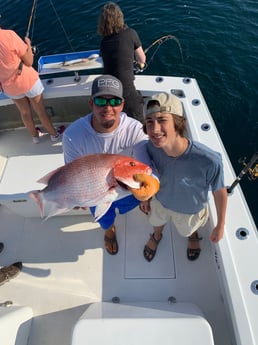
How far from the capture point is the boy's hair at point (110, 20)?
3.11 metres

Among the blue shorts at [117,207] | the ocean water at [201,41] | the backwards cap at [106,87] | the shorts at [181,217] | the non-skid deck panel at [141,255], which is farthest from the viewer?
the ocean water at [201,41]

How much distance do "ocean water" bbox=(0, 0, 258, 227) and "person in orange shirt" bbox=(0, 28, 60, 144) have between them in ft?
11.4

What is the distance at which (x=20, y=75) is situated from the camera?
3.47 metres

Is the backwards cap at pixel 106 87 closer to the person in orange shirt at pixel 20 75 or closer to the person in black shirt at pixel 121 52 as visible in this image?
the person in black shirt at pixel 121 52

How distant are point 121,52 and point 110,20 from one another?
13.5 inches

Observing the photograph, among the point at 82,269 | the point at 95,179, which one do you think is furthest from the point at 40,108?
the point at 95,179

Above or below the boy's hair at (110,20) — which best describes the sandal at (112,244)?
below

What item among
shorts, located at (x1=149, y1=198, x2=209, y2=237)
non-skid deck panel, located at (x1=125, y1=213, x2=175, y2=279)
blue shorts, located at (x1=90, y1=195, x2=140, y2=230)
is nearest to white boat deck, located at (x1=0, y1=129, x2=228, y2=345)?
non-skid deck panel, located at (x1=125, y1=213, x2=175, y2=279)

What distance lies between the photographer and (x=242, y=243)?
7.83 feet

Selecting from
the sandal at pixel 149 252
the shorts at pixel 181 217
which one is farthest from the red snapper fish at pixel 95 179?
the sandal at pixel 149 252

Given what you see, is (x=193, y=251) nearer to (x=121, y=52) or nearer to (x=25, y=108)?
(x=121, y=52)

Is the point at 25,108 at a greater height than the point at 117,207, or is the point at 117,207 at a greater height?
the point at 25,108

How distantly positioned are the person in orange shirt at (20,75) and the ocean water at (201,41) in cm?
347

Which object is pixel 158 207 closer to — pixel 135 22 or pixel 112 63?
pixel 112 63
